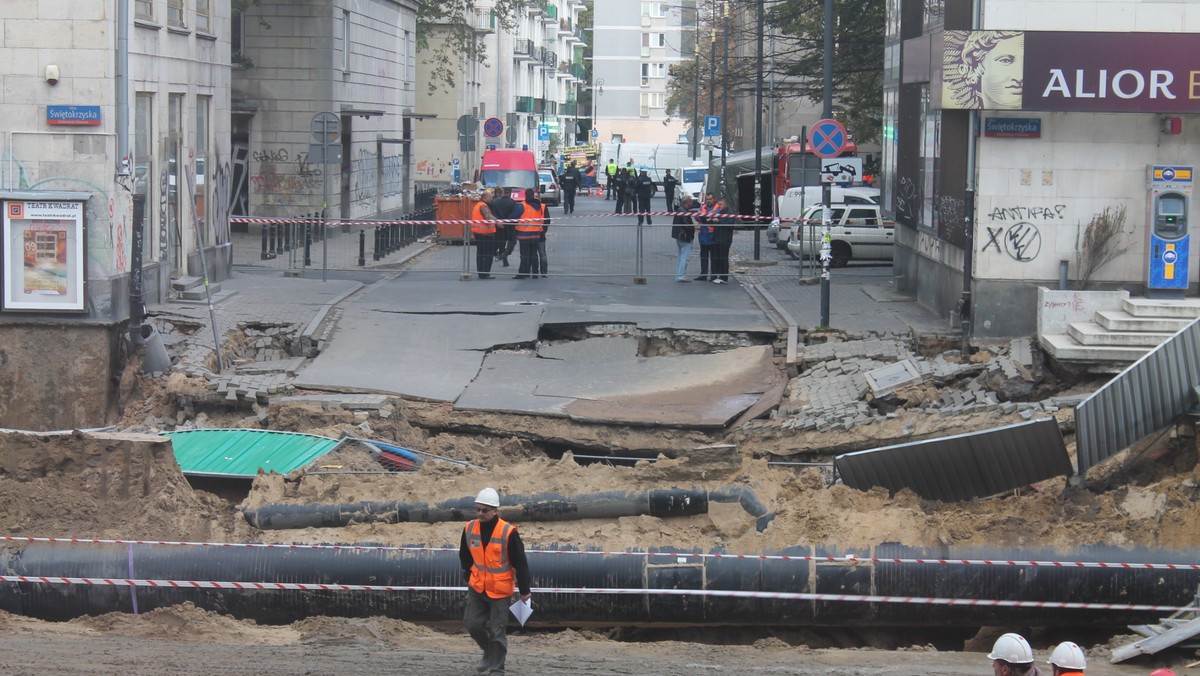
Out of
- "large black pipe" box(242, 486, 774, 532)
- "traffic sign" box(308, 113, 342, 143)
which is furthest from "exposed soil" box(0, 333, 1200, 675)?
"traffic sign" box(308, 113, 342, 143)

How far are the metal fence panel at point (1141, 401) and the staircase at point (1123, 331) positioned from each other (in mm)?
1684

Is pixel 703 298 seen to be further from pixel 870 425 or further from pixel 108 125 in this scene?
pixel 108 125

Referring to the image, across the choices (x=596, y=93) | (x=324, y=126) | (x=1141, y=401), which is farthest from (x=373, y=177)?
(x=596, y=93)

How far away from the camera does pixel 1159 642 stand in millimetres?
8688

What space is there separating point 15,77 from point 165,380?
420 centimetres

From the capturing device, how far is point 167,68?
1945cm

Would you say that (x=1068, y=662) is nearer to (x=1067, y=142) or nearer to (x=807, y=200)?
(x=1067, y=142)

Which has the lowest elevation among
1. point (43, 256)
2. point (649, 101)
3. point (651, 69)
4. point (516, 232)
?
point (43, 256)

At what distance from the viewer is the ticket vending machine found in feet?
53.0

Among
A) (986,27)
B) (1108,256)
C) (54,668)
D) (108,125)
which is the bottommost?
(54,668)

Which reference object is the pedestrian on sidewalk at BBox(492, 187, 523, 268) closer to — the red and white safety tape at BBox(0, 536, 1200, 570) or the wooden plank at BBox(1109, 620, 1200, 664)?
the red and white safety tape at BBox(0, 536, 1200, 570)

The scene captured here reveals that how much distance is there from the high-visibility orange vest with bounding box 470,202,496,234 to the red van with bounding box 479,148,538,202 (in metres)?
15.7

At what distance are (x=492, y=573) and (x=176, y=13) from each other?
14.4m

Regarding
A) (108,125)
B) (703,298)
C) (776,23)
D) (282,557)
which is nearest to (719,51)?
(776,23)
